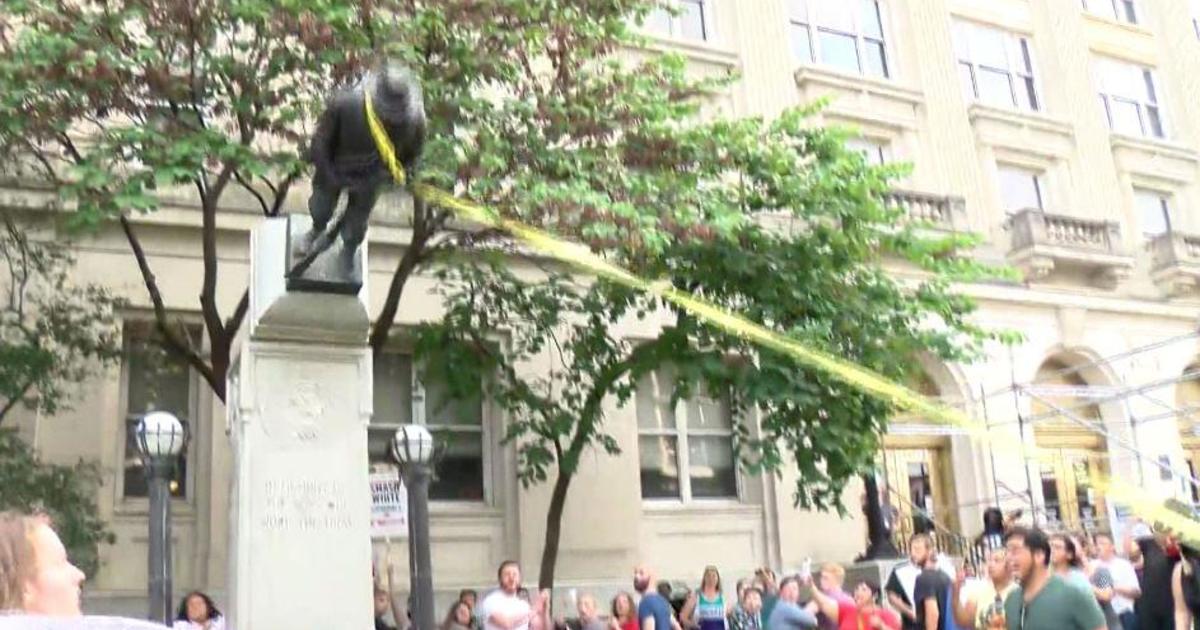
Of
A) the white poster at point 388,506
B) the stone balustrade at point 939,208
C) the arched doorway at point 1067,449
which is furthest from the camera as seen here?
the stone balustrade at point 939,208

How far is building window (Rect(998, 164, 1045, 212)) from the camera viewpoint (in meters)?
23.9

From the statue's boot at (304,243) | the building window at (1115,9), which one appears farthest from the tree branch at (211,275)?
the building window at (1115,9)

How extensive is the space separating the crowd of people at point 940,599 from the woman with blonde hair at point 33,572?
198 inches

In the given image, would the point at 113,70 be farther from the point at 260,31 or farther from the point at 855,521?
the point at 855,521

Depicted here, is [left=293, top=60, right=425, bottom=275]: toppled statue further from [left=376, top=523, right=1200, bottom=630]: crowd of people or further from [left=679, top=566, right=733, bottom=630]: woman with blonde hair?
[left=679, top=566, right=733, bottom=630]: woman with blonde hair

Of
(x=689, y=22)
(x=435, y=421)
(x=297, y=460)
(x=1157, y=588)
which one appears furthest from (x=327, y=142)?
(x=689, y=22)

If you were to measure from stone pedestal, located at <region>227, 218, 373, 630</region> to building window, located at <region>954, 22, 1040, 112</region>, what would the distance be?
19.4 meters

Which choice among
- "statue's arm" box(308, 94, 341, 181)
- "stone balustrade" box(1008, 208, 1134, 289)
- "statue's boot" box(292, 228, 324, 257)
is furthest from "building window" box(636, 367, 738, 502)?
"statue's arm" box(308, 94, 341, 181)

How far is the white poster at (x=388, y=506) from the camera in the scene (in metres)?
12.5

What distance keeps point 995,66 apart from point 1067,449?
845cm

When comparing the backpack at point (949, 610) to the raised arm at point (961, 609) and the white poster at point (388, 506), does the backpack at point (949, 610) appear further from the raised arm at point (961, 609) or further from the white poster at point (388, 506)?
the white poster at point (388, 506)

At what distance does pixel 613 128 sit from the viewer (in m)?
12.2

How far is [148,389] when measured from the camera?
1508 centimetres

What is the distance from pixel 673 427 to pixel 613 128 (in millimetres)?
7386
